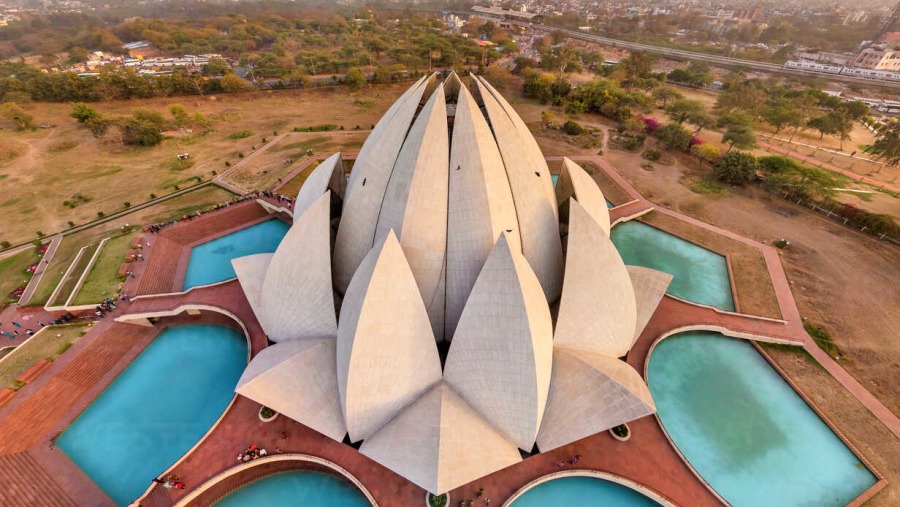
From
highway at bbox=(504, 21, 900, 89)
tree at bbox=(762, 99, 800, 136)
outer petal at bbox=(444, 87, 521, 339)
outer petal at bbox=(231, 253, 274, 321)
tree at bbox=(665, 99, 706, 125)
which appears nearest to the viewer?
outer petal at bbox=(444, 87, 521, 339)

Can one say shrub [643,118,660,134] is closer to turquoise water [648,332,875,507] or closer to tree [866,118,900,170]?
tree [866,118,900,170]

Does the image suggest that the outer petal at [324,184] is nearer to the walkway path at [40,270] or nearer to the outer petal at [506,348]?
the outer petal at [506,348]

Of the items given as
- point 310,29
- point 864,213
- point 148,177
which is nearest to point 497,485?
point 864,213

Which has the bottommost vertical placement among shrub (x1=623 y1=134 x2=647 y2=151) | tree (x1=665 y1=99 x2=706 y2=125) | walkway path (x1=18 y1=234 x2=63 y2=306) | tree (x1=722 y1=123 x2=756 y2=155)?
walkway path (x1=18 y1=234 x2=63 y2=306)

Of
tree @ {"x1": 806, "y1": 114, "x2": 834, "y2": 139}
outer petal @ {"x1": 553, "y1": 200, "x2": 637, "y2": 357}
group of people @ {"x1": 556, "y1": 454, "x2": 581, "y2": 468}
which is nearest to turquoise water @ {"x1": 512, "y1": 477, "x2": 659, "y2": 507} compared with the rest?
group of people @ {"x1": 556, "y1": 454, "x2": 581, "y2": 468}

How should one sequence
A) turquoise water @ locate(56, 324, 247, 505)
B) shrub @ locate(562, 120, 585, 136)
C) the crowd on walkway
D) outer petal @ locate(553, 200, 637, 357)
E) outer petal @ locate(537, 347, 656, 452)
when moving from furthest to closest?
shrub @ locate(562, 120, 585, 136) → the crowd on walkway → outer petal @ locate(553, 200, 637, 357) → turquoise water @ locate(56, 324, 247, 505) → outer petal @ locate(537, 347, 656, 452)

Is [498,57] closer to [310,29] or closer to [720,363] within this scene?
[310,29]

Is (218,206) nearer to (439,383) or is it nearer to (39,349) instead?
(39,349)

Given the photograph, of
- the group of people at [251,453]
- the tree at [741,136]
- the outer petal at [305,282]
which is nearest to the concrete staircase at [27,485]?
the group of people at [251,453]
